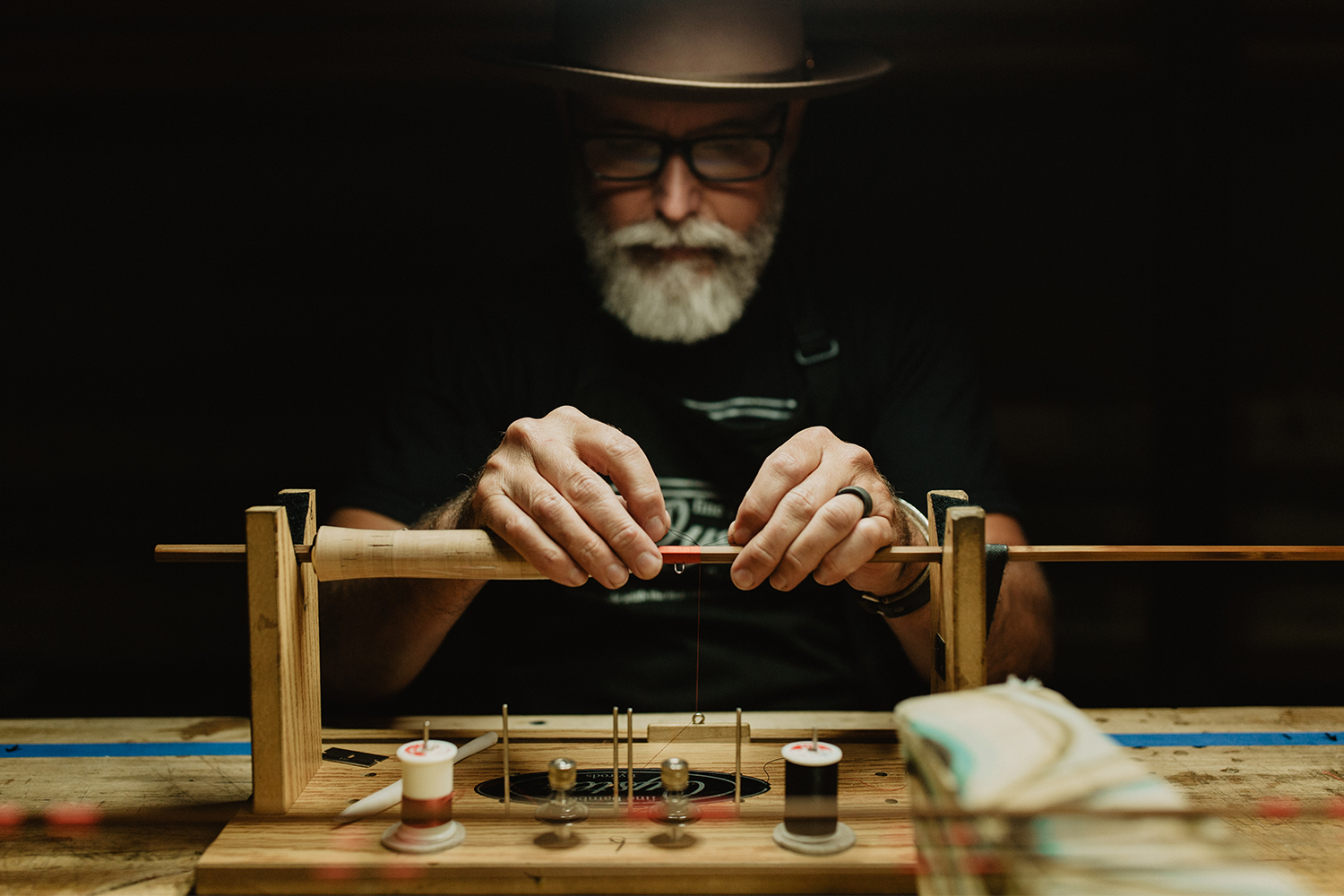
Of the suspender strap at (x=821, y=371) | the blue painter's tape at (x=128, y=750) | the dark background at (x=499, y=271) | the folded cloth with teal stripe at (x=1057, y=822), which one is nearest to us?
the folded cloth with teal stripe at (x=1057, y=822)

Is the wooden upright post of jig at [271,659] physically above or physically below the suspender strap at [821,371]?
below

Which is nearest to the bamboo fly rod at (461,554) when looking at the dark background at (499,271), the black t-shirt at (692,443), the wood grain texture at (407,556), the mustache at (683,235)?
the wood grain texture at (407,556)

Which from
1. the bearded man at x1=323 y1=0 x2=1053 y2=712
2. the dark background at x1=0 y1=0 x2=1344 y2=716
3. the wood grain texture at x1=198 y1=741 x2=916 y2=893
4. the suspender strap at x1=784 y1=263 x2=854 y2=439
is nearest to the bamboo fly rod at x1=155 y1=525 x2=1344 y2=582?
the wood grain texture at x1=198 y1=741 x2=916 y2=893

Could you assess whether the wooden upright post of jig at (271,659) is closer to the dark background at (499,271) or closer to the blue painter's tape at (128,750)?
the blue painter's tape at (128,750)

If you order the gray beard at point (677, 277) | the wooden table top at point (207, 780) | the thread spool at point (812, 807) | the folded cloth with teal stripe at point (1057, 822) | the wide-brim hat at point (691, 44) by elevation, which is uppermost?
the wide-brim hat at point (691, 44)

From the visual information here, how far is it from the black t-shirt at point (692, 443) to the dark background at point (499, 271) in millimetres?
544

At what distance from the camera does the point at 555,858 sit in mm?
932

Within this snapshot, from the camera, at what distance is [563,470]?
1.18 metres

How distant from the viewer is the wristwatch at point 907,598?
1.27 m

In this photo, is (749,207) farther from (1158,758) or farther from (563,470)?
(1158,758)

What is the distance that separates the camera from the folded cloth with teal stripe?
69cm

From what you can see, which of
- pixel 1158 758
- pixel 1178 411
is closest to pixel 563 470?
pixel 1158 758

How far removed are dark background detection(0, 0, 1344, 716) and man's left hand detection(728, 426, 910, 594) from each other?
1.47m

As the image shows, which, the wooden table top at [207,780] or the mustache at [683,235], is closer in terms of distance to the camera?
the wooden table top at [207,780]
